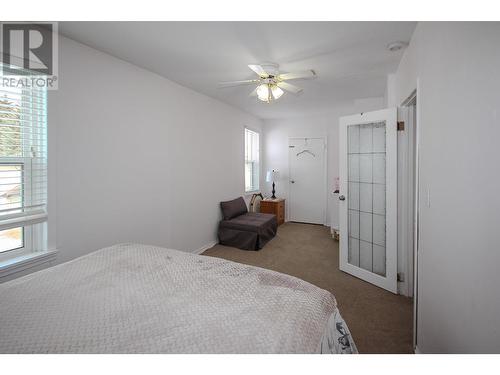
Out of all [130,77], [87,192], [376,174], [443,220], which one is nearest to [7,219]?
[87,192]

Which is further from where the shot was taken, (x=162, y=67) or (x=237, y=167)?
(x=237, y=167)

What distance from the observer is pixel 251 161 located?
18.7 ft

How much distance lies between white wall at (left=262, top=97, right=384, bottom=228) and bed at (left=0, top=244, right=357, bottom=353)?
12.9 feet

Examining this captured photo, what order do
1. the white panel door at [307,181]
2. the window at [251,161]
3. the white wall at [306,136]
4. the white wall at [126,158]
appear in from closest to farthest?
the white wall at [126,158], the white wall at [306,136], the window at [251,161], the white panel door at [307,181]

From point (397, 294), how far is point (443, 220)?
5.20 ft

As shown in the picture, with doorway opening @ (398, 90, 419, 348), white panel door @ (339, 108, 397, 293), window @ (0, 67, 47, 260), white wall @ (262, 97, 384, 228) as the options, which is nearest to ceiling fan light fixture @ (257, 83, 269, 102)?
white panel door @ (339, 108, 397, 293)

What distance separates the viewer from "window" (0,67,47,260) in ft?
5.92

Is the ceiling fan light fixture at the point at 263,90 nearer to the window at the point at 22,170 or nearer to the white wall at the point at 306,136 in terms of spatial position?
the window at the point at 22,170

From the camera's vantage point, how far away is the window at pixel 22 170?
1804 millimetres

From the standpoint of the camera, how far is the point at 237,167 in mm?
4895

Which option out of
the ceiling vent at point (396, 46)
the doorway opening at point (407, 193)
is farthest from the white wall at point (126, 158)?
the doorway opening at point (407, 193)

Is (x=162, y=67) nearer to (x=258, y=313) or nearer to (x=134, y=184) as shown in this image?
(x=134, y=184)

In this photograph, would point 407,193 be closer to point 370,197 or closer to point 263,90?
point 370,197

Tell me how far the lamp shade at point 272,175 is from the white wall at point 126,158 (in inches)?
76.6
